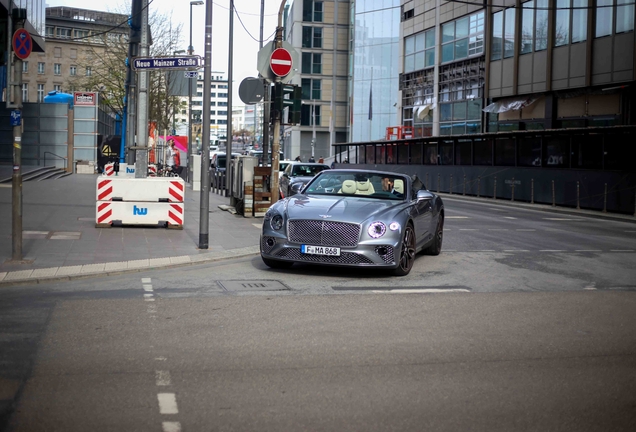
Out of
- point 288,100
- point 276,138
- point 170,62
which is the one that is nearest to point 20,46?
point 170,62

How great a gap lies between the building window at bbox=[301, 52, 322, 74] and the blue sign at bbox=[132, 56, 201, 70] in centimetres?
7398

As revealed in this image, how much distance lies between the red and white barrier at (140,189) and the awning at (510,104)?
95.0 ft

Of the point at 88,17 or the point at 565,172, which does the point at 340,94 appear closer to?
the point at 88,17

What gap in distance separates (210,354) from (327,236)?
423cm

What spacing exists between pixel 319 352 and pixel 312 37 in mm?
83466

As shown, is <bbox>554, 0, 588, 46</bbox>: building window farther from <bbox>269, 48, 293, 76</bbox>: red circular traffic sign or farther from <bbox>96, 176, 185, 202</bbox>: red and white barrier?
<bbox>96, 176, 185, 202</bbox>: red and white barrier

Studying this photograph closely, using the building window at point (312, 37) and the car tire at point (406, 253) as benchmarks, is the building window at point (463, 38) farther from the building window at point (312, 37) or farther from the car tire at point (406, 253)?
the building window at point (312, 37)

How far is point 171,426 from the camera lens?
4.54 meters

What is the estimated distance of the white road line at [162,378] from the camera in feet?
17.8

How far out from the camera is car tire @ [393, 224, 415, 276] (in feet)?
35.0

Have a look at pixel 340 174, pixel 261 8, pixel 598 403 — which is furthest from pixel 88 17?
pixel 598 403

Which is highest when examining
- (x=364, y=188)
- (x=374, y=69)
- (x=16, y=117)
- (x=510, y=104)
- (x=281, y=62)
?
(x=374, y=69)

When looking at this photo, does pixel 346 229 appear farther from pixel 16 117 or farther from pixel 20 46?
pixel 20 46

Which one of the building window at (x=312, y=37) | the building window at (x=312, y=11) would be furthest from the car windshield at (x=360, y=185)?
the building window at (x=312, y=11)
